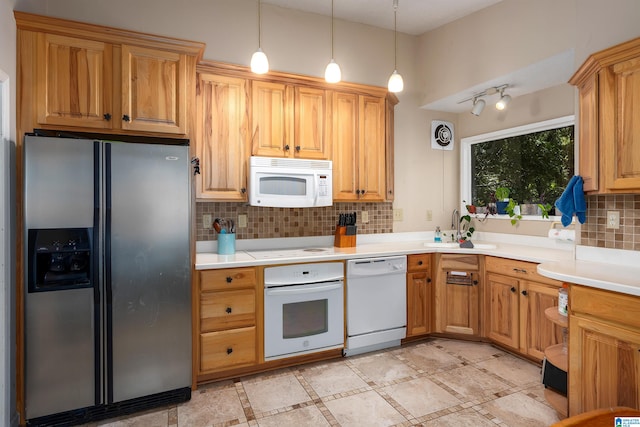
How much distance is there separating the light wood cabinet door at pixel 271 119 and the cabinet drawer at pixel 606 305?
2.24 metres

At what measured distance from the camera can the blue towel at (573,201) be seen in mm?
2322

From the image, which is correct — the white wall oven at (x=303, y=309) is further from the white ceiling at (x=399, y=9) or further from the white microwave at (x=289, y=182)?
the white ceiling at (x=399, y=9)

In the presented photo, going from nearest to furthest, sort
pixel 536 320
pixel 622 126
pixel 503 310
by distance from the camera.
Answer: pixel 622 126 < pixel 536 320 < pixel 503 310

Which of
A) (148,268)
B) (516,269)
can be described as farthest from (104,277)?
(516,269)

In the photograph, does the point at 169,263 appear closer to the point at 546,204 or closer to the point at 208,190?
the point at 208,190

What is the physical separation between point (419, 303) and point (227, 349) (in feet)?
5.64

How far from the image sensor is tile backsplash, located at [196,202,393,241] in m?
3.11

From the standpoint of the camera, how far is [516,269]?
2.88 m

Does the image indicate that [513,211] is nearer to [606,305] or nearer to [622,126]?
[622,126]

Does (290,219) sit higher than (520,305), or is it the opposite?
(290,219)

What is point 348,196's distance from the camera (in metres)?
3.36

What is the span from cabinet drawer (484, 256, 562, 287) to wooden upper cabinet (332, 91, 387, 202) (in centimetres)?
112

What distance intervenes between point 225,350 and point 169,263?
0.76m

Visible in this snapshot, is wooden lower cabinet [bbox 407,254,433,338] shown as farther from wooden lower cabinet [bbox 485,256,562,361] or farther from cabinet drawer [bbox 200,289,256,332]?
cabinet drawer [bbox 200,289,256,332]
